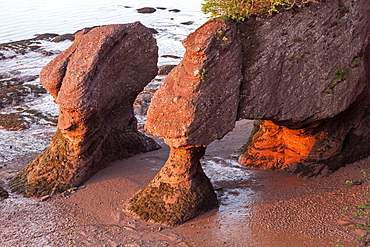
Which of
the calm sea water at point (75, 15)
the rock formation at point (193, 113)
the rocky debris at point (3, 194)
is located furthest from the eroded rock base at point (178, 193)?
the calm sea water at point (75, 15)

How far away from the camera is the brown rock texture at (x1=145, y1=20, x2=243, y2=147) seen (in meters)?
9.51

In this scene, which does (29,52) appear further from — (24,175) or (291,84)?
(291,84)

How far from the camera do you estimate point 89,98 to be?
37.3 ft

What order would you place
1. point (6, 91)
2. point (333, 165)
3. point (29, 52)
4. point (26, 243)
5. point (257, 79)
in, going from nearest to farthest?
1. point (26, 243)
2. point (257, 79)
3. point (333, 165)
4. point (6, 91)
5. point (29, 52)

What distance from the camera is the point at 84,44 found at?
12.2 meters

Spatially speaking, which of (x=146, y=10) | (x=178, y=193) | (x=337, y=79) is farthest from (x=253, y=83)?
(x=146, y=10)

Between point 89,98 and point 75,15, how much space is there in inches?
1335

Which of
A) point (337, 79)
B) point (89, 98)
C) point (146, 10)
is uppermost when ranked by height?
point (337, 79)

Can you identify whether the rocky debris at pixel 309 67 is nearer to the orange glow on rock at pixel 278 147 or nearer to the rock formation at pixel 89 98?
the orange glow on rock at pixel 278 147

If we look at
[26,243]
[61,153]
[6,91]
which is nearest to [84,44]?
[61,153]

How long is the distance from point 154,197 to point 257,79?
3.31m

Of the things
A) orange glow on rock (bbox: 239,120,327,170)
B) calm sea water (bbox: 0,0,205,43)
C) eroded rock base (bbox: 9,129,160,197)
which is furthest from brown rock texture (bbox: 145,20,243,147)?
calm sea water (bbox: 0,0,205,43)

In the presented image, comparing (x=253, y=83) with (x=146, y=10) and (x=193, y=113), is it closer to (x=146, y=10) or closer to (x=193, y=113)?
(x=193, y=113)

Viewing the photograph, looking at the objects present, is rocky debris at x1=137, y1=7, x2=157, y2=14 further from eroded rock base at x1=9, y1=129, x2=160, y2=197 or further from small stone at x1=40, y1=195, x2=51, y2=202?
small stone at x1=40, y1=195, x2=51, y2=202
